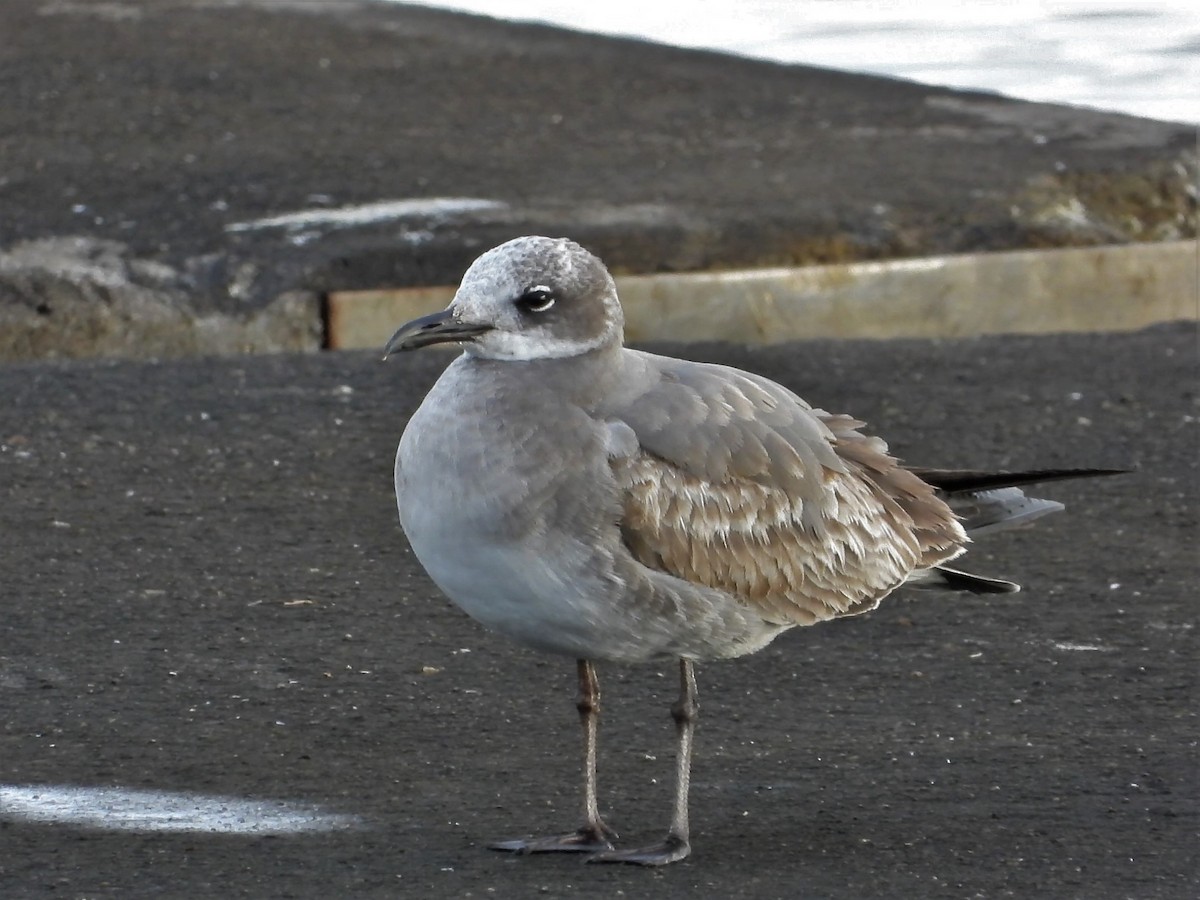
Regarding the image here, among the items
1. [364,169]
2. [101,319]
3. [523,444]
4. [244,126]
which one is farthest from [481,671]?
[244,126]

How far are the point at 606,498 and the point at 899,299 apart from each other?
543cm

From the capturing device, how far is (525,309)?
15.4ft

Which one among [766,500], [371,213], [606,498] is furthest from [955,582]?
[371,213]

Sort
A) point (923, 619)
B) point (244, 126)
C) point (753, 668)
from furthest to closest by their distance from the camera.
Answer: point (244, 126)
point (923, 619)
point (753, 668)

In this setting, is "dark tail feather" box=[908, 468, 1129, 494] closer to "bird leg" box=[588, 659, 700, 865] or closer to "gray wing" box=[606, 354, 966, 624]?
"gray wing" box=[606, 354, 966, 624]

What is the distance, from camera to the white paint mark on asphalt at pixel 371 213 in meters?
9.94

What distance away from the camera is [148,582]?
21.5 feet

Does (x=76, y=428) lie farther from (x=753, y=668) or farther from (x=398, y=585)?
(x=753, y=668)

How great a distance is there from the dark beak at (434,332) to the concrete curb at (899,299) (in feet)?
14.6

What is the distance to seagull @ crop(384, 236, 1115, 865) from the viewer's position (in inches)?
173

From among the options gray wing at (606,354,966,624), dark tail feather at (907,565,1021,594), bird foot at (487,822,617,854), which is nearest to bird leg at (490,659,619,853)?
bird foot at (487,822,617,854)

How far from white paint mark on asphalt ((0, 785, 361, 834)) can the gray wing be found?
1008mm

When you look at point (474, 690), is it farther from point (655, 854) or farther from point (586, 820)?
point (655, 854)

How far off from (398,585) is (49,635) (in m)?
1.15
